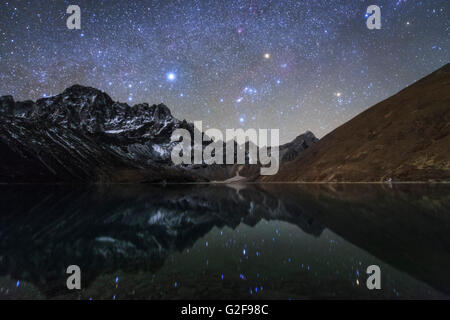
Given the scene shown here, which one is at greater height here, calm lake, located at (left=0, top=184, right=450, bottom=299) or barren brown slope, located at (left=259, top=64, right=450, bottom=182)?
barren brown slope, located at (left=259, top=64, right=450, bottom=182)

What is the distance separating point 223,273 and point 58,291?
5.14 meters

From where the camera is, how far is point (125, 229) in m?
16.2

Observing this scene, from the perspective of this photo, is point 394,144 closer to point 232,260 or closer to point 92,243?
point 232,260

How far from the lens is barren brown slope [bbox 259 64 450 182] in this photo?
103562 millimetres

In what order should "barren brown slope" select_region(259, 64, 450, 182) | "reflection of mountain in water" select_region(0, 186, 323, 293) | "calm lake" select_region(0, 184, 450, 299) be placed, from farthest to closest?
"barren brown slope" select_region(259, 64, 450, 182) → "reflection of mountain in water" select_region(0, 186, 323, 293) → "calm lake" select_region(0, 184, 450, 299)

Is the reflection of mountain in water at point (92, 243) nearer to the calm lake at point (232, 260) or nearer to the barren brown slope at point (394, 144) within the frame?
the calm lake at point (232, 260)

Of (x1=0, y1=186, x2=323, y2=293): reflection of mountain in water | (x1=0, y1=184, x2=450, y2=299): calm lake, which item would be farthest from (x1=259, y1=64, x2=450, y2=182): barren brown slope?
(x1=0, y1=186, x2=323, y2=293): reflection of mountain in water

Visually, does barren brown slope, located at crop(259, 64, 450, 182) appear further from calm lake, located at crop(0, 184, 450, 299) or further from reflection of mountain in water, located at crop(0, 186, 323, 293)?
reflection of mountain in water, located at crop(0, 186, 323, 293)

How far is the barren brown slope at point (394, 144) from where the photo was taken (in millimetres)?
103562

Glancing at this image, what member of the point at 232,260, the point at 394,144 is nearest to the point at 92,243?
the point at 232,260

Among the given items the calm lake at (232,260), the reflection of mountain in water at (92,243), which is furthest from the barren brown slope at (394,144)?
the reflection of mountain in water at (92,243)
